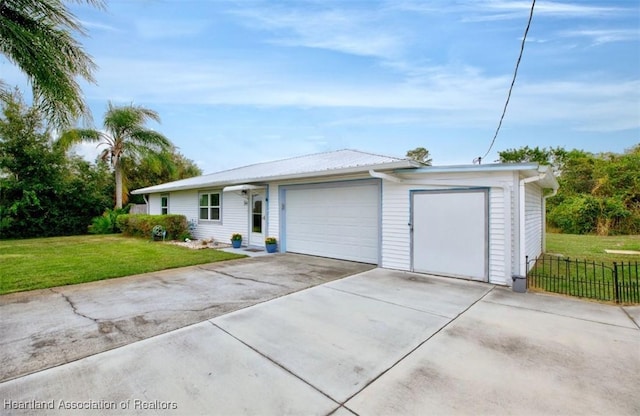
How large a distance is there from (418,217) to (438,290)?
72.4 inches

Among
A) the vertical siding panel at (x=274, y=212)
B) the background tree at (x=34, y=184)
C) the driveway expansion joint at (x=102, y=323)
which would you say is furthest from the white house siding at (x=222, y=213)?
the driveway expansion joint at (x=102, y=323)

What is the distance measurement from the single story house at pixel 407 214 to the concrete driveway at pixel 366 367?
1765 mm

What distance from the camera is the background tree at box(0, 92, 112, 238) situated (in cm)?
1501

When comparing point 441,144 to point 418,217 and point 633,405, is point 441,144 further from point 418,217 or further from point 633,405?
point 633,405

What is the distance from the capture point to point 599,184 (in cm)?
1733

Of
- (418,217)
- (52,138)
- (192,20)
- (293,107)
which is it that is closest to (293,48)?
(192,20)

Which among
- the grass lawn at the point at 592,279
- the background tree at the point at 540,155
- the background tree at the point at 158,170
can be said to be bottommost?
the grass lawn at the point at 592,279

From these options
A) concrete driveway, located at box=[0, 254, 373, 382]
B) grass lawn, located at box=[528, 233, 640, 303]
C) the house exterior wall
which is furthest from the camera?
the house exterior wall

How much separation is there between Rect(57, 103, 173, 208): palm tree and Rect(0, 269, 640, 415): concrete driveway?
1667cm

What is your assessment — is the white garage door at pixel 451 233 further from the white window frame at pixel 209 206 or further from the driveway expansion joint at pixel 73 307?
the white window frame at pixel 209 206

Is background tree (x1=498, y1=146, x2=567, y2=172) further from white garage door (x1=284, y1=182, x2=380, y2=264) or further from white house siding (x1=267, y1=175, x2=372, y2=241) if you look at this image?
white house siding (x1=267, y1=175, x2=372, y2=241)

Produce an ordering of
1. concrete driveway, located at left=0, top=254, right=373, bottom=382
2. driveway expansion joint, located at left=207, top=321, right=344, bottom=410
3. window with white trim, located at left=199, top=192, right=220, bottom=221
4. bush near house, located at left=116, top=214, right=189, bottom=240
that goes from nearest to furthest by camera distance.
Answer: driveway expansion joint, located at left=207, top=321, right=344, bottom=410
concrete driveway, located at left=0, top=254, right=373, bottom=382
window with white trim, located at left=199, top=192, right=220, bottom=221
bush near house, located at left=116, top=214, right=189, bottom=240

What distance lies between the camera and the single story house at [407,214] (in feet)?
18.9

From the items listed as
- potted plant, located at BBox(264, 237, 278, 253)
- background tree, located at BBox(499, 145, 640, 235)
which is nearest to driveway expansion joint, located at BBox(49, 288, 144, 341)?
potted plant, located at BBox(264, 237, 278, 253)
